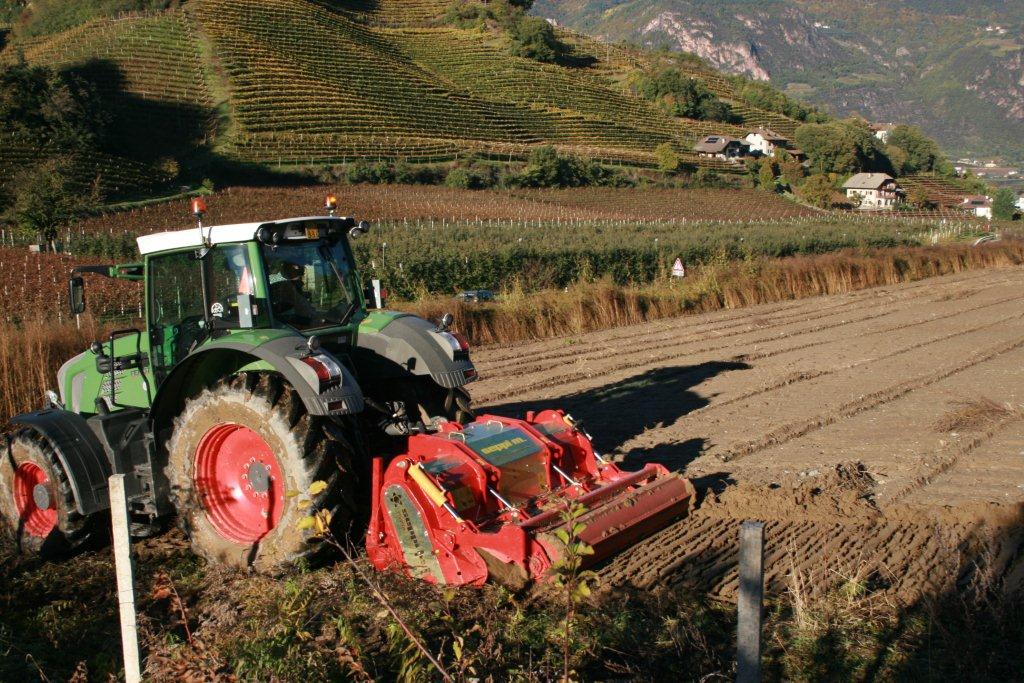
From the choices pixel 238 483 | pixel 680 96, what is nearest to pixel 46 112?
pixel 238 483

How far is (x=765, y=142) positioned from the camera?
3511 inches

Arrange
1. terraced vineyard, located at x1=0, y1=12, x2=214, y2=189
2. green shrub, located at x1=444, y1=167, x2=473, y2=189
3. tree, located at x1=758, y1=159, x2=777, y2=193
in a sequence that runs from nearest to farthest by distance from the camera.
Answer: terraced vineyard, located at x1=0, y1=12, x2=214, y2=189, green shrub, located at x1=444, y1=167, x2=473, y2=189, tree, located at x1=758, y1=159, x2=777, y2=193

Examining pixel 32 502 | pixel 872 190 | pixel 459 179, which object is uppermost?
pixel 459 179

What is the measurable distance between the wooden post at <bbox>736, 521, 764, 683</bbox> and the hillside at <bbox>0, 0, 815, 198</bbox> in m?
47.9

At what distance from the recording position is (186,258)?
242 inches

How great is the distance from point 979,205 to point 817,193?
73.9ft

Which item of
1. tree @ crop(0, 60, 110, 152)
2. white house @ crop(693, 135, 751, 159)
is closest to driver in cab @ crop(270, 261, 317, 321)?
tree @ crop(0, 60, 110, 152)

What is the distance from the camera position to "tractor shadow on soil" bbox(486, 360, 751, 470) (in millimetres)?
8344

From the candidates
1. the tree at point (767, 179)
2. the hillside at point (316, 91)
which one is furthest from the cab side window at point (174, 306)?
the tree at point (767, 179)

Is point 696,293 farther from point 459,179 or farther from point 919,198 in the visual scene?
point 919,198

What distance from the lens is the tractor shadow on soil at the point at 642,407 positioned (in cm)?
834

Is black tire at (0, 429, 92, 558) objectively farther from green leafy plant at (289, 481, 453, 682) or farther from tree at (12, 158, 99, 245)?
tree at (12, 158, 99, 245)

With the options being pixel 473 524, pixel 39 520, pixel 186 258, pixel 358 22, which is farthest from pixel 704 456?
pixel 358 22

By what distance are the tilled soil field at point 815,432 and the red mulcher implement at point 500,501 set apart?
32 centimetres
